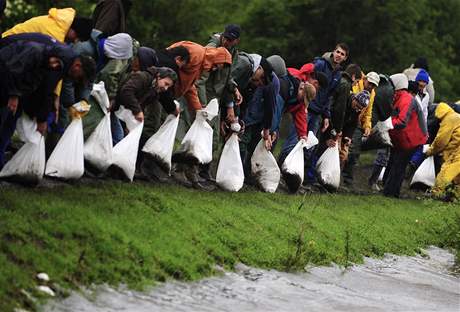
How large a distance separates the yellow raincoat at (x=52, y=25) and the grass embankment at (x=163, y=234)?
1.75 m

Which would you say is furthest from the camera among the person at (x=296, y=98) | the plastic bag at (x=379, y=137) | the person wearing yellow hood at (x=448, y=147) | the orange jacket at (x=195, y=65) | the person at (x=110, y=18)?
the person wearing yellow hood at (x=448, y=147)

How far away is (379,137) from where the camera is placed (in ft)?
65.7

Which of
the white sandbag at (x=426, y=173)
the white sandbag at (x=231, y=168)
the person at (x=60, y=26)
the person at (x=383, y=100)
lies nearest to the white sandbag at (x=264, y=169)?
the white sandbag at (x=231, y=168)

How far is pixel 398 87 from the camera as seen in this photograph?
20.9 meters

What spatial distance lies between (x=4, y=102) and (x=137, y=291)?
107 inches

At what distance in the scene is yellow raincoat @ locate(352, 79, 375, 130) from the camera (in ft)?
64.8

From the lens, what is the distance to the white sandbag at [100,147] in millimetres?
12977

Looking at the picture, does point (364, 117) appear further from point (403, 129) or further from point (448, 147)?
point (448, 147)

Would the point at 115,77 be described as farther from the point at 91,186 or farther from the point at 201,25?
the point at 201,25

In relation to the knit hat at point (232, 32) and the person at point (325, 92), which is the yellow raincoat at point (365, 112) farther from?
the knit hat at point (232, 32)

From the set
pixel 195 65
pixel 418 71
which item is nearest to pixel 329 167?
pixel 418 71

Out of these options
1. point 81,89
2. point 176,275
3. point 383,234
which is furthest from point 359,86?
point 176,275

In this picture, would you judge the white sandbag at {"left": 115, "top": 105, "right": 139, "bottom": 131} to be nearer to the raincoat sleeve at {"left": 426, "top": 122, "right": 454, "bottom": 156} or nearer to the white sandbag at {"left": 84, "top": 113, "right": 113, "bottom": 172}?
the white sandbag at {"left": 84, "top": 113, "right": 113, "bottom": 172}

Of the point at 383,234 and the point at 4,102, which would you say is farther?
the point at 383,234
